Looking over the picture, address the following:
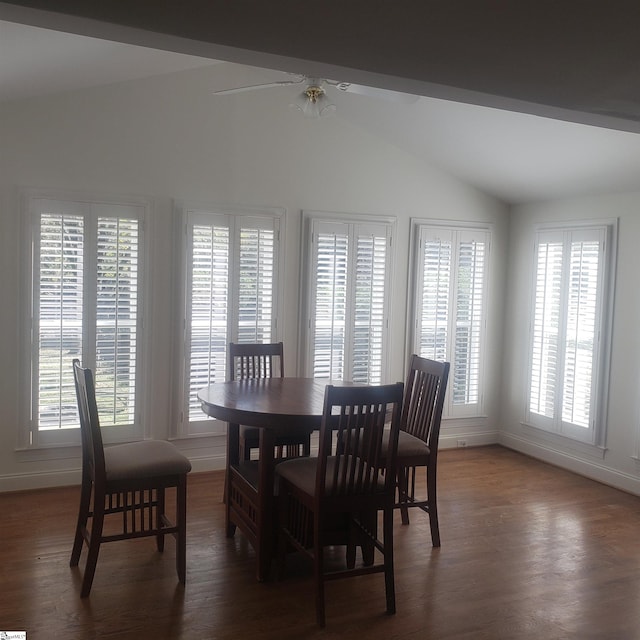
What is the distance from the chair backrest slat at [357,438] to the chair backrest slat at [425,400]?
668 millimetres

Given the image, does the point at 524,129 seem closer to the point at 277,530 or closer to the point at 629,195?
the point at 629,195

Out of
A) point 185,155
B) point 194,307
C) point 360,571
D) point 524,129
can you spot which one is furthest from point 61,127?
point 360,571

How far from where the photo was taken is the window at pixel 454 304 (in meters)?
5.53

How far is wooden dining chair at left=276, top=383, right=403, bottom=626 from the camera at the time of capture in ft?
9.52

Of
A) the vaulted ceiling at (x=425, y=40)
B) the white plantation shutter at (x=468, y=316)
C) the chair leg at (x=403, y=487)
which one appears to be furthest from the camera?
the white plantation shutter at (x=468, y=316)

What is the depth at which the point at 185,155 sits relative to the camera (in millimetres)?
4699

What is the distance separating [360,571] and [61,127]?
11.0 feet

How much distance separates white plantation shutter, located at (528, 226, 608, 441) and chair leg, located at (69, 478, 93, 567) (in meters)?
3.68

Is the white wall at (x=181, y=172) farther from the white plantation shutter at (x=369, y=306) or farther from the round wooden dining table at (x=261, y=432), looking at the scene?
the round wooden dining table at (x=261, y=432)

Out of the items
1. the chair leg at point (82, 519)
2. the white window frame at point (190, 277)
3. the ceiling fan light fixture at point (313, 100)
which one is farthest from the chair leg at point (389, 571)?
the white window frame at point (190, 277)

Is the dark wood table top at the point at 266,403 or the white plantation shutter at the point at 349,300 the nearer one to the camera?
the dark wood table top at the point at 266,403

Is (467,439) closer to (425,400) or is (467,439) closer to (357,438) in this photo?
(425,400)

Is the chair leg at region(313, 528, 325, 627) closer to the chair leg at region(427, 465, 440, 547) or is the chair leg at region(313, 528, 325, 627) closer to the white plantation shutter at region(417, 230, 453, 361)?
the chair leg at region(427, 465, 440, 547)

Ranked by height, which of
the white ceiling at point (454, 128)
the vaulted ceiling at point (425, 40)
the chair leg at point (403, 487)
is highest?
the white ceiling at point (454, 128)
